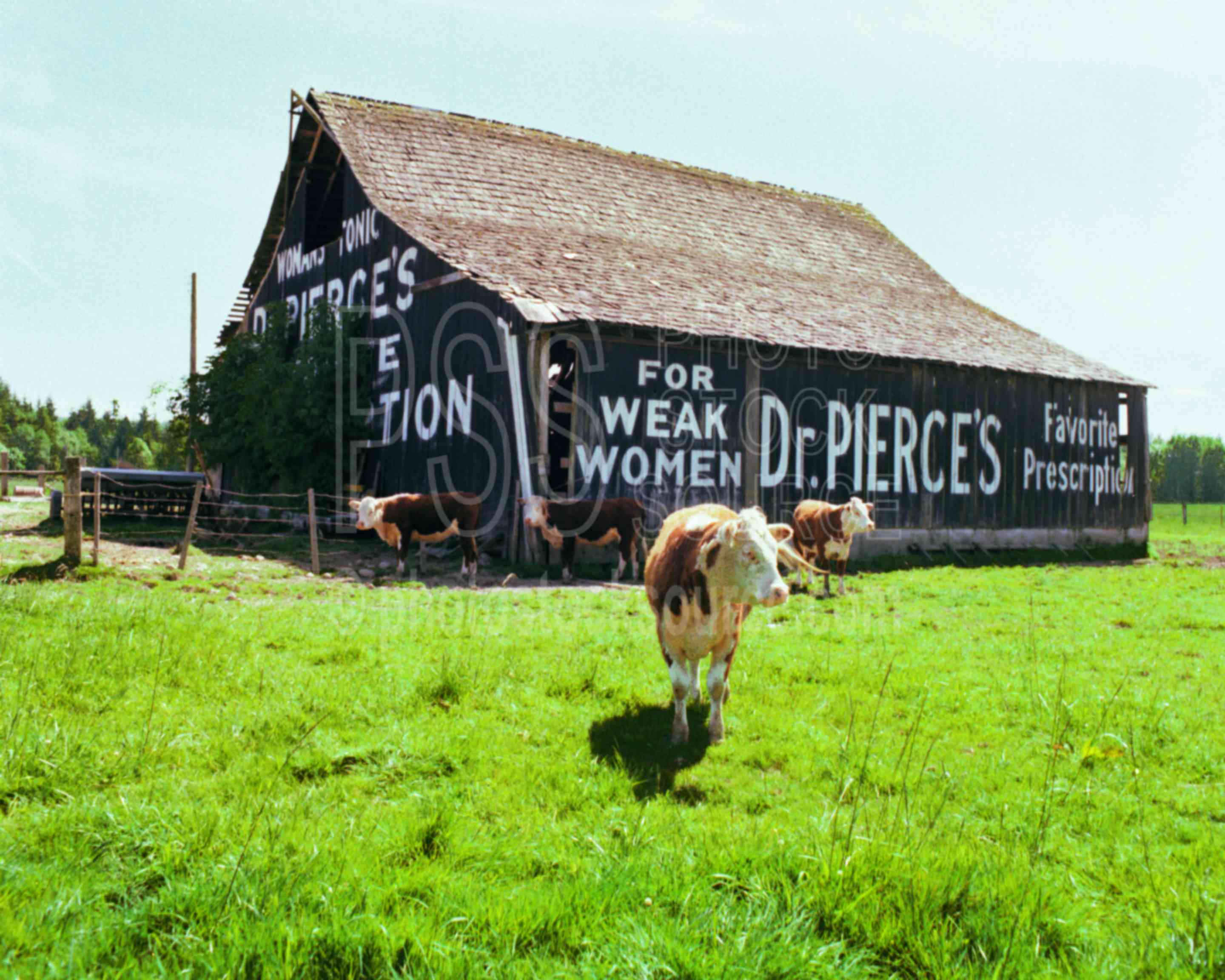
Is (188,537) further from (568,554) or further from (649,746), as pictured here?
(649,746)

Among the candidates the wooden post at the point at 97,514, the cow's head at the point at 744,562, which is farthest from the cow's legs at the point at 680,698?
the wooden post at the point at 97,514

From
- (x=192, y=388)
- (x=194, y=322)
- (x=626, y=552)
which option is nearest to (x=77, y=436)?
(x=194, y=322)

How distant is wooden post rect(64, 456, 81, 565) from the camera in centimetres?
1207

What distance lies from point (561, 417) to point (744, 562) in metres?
11.3

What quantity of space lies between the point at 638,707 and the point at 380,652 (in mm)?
2280

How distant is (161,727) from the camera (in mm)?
5598

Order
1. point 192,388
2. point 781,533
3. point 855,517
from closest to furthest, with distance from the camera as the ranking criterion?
point 781,533
point 855,517
point 192,388

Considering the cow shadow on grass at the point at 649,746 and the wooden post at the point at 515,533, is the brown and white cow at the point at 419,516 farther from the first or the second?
the cow shadow on grass at the point at 649,746

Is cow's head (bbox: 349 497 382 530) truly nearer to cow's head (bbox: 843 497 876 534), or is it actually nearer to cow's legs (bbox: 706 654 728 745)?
cow's head (bbox: 843 497 876 534)

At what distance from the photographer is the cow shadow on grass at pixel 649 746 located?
5.14 m

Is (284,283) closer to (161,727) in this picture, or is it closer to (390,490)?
(390,490)

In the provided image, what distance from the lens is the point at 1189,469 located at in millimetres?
80688

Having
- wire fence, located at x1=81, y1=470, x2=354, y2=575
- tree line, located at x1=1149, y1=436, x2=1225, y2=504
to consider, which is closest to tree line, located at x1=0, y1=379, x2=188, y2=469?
wire fence, located at x1=81, y1=470, x2=354, y2=575

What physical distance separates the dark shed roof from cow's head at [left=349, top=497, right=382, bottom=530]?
12.4ft
